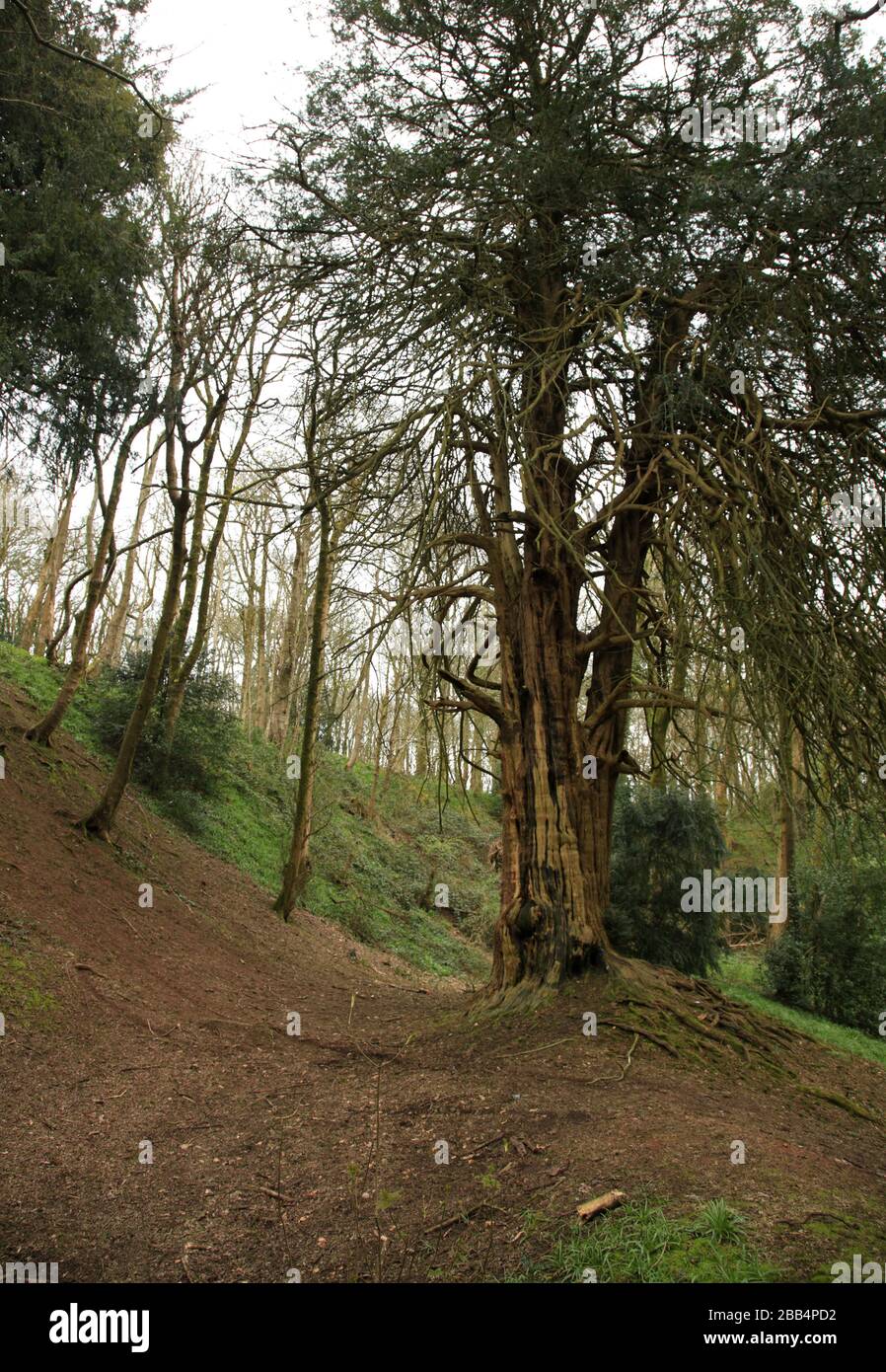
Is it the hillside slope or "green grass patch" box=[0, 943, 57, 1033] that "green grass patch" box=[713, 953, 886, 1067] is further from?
"green grass patch" box=[0, 943, 57, 1033]

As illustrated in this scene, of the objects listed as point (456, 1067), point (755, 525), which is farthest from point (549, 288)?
point (456, 1067)

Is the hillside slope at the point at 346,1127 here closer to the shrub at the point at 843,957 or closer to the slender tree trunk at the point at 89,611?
the slender tree trunk at the point at 89,611

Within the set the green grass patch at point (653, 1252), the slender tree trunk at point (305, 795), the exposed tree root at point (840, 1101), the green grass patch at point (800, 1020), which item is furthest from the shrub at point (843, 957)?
the green grass patch at point (653, 1252)

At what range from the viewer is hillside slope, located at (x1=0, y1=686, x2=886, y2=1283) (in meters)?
3.60

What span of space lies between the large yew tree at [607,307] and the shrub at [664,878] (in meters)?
4.24

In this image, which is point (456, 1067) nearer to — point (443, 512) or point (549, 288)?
point (443, 512)

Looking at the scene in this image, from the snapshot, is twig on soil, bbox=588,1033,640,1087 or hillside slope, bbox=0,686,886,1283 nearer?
hillside slope, bbox=0,686,886,1283

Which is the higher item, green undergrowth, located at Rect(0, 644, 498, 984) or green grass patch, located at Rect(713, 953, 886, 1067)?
green undergrowth, located at Rect(0, 644, 498, 984)

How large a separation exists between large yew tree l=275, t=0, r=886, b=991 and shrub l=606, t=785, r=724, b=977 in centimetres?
424

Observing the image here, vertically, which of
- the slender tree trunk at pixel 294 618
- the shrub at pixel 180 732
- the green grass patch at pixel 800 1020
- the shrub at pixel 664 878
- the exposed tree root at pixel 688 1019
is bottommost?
the green grass patch at pixel 800 1020

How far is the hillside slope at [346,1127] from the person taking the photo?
11.8 feet

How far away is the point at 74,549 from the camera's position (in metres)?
25.7

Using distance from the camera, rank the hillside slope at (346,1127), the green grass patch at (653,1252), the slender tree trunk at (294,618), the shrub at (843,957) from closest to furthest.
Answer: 1. the green grass patch at (653,1252)
2. the hillside slope at (346,1127)
3. the shrub at (843,957)
4. the slender tree trunk at (294,618)

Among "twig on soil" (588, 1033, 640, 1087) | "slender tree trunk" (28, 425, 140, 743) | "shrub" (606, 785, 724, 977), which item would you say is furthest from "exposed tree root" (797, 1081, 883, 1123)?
"slender tree trunk" (28, 425, 140, 743)
